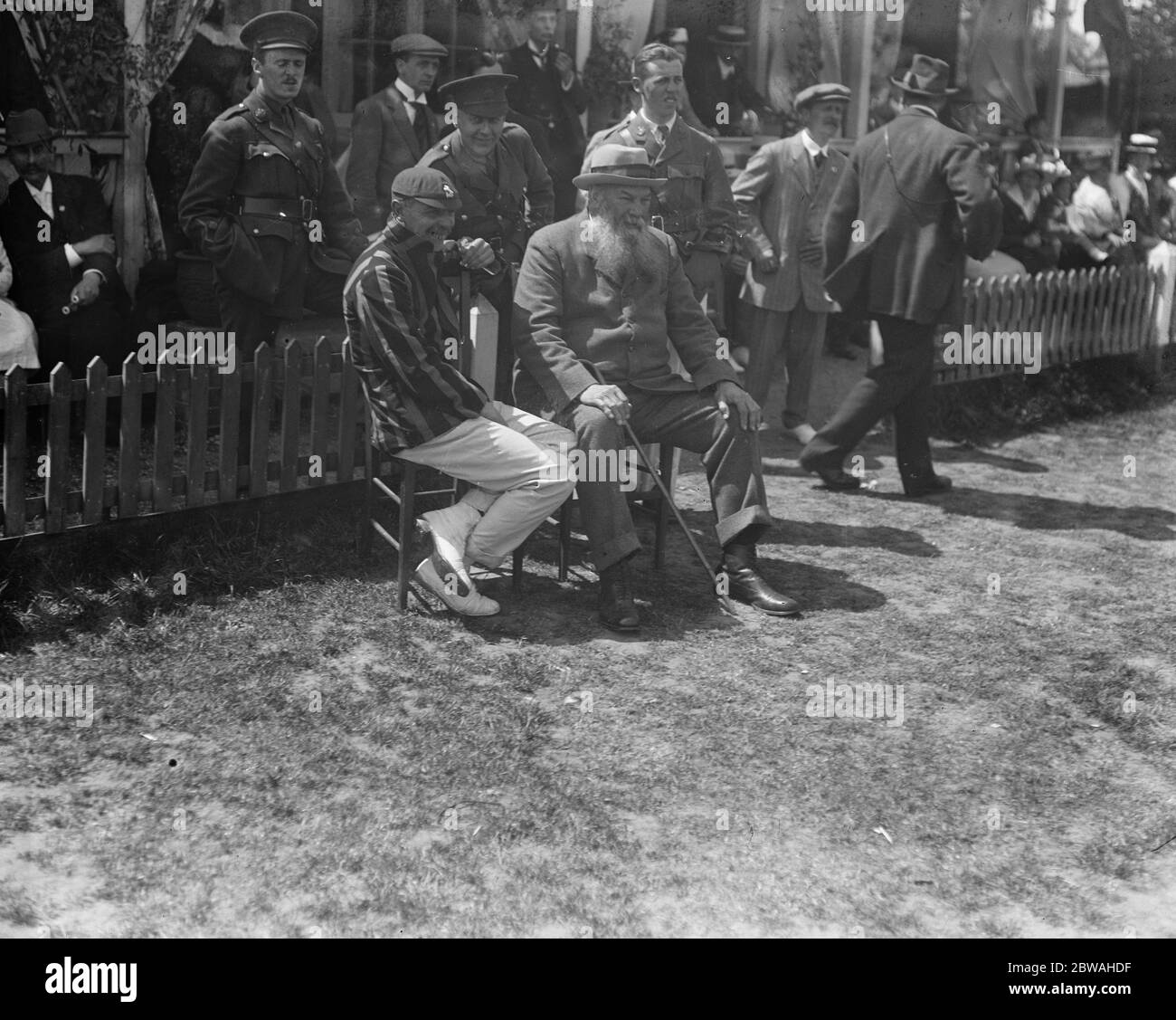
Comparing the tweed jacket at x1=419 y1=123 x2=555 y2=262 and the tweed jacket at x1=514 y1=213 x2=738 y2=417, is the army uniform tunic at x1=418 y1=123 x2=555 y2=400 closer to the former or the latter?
the tweed jacket at x1=419 y1=123 x2=555 y2=262

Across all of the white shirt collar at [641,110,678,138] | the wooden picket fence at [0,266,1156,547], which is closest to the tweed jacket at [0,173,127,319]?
the wooden picket fence at [0,266,1156,547]

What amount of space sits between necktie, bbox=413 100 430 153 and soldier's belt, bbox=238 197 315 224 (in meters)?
1.58

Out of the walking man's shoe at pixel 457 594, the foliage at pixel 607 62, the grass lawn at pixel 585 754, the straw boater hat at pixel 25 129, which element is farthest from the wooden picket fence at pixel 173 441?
the foliage at pixel 607 62

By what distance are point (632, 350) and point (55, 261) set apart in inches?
111

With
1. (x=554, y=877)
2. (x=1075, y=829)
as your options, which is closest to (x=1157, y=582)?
(x=1075, y=829)

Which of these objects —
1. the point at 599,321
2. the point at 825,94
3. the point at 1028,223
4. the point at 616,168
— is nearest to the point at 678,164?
the point at 825,94

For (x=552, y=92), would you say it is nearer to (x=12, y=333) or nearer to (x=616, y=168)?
(x=616, y=168)

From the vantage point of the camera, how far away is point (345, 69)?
9.83m

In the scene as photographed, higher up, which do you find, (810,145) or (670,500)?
(810,145)

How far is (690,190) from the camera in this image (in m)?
8.59

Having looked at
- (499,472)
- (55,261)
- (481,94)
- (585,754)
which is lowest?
(585,754)

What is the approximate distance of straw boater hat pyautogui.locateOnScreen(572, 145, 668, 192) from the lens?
6781 millimetres

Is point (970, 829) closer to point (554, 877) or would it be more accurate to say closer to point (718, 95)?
point (554, 877)

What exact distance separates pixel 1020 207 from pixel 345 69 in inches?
235
